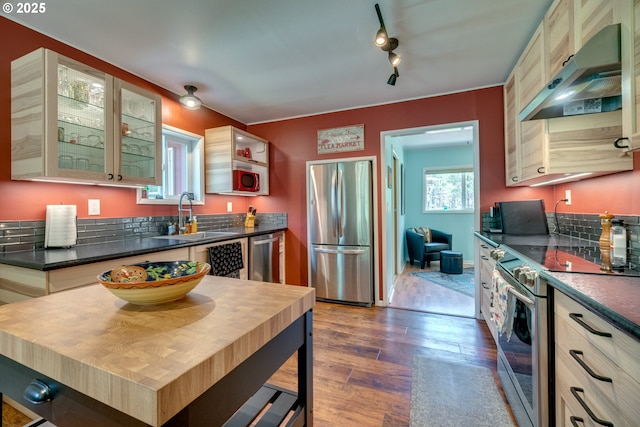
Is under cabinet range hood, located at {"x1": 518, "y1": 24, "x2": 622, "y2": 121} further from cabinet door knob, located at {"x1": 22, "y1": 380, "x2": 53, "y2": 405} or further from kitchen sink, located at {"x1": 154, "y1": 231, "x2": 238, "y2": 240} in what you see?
kitchen sink, located at {"x1": 154, "y1": 231, "x2": 238, "y2": 240}

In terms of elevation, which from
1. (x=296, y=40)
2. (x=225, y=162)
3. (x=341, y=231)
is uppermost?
(x=296, y=40)

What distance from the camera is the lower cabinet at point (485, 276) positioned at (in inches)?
90.4

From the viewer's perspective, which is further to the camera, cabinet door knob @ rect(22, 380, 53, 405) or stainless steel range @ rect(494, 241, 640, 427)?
stainless steel range @ rect(494, 241, 640, 427)

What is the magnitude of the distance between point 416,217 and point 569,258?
196 inches

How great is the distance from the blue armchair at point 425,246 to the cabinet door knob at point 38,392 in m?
5.28

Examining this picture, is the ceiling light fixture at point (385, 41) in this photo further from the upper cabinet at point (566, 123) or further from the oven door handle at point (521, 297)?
the oven door handle at point (521, 297)

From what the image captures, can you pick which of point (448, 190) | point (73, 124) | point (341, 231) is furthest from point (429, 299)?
point (73, 124)

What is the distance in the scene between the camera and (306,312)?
919 mm

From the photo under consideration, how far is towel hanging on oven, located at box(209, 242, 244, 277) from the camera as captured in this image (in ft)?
8.04

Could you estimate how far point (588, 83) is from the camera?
1.31 meters

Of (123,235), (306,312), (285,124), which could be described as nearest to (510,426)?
(306,312)

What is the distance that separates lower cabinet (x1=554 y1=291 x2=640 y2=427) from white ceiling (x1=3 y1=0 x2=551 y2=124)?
1.85 metres

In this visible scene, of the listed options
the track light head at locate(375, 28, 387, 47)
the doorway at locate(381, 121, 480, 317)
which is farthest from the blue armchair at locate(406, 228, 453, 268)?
the track light head at locate(375, 28, 387, 47)
